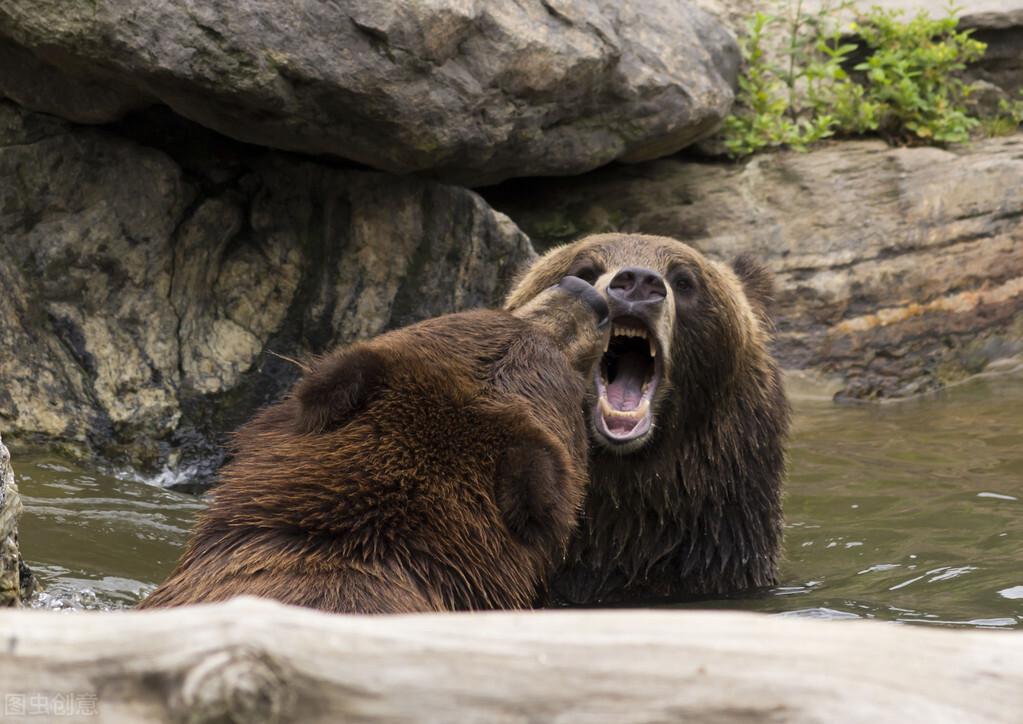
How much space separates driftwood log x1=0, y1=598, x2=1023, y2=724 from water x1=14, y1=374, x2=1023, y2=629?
123 inches

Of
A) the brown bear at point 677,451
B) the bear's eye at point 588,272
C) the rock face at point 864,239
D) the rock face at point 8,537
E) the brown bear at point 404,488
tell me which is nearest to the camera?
the brown bear at point 404,488

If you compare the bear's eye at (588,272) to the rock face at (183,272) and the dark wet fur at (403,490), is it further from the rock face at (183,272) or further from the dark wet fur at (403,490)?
the rock face at (183,272)

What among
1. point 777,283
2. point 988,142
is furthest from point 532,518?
point 988,142

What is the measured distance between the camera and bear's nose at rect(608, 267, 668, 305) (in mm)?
5930

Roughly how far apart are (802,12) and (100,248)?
6895 millimetres

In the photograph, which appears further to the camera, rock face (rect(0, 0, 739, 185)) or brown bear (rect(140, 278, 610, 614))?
rock face (rect(0, 0, 739, 185))

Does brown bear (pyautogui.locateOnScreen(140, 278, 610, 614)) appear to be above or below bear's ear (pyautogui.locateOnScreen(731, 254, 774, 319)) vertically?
below

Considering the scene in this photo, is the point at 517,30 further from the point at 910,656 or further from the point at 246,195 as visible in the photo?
the point at 910,656

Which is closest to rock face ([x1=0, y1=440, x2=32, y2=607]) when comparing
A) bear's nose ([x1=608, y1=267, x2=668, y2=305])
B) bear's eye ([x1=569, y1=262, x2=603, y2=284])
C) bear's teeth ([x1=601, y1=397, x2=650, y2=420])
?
bear's teeth ([x1=601, y1=397, x2=650, y2=420])

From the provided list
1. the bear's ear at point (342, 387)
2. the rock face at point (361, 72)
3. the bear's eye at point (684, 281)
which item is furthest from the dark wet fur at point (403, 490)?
the rock face at point (361, 72)

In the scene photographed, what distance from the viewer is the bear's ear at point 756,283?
7.10 m

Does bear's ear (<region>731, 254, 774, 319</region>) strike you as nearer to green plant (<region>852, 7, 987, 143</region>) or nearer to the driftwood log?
the driftwood log

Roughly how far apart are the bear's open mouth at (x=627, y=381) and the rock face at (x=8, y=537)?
2.38 meters

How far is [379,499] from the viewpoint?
13.0ft
